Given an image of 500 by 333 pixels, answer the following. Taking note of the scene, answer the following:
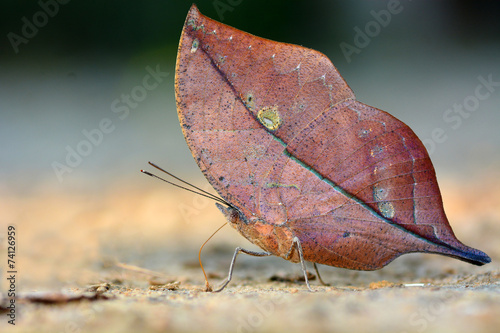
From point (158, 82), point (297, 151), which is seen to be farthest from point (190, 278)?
point (158, 82)

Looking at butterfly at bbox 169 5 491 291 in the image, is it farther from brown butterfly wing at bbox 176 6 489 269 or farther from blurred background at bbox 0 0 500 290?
blurred background at bbox 0 0 500 290

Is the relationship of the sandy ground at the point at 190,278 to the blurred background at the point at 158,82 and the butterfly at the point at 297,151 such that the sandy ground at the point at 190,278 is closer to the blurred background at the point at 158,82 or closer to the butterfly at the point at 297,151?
the blurred background at the point at 158,82

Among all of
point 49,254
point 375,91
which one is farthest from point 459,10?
point 49,254

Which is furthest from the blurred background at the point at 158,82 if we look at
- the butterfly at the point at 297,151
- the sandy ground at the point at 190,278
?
the butterfly at the point at 297,151

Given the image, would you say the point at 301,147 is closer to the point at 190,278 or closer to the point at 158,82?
the point at 190,278

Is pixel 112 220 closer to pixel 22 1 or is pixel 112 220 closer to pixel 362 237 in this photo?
pixel 362 237
